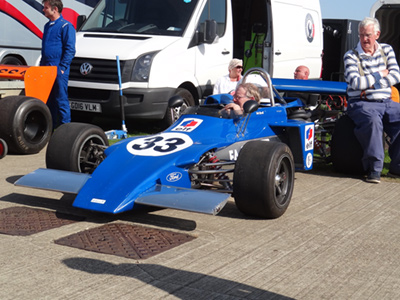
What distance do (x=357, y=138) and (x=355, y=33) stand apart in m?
13.4

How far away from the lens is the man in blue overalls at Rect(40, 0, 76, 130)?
948 cm

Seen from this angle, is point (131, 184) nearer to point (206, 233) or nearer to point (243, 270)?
point (206, 233)

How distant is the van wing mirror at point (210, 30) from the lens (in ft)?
34.8

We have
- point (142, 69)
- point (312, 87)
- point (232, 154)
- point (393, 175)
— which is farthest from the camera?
point (142, 69)

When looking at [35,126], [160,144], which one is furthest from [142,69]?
[160,144]

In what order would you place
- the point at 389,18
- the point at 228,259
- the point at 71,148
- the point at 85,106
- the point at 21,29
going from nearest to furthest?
the point at 228,259 → the point at 71,148 → the point at 85,106 → the point at 21,29 → the point at 389,18

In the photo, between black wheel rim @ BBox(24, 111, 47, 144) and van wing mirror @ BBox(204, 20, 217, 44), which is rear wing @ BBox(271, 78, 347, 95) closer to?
van wing mirror @ BBox(204, 20, 217, 44)

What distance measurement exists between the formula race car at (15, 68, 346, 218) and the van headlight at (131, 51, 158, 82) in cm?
327

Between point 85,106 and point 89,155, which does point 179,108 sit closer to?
point 85,106

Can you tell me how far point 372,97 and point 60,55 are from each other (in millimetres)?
4527

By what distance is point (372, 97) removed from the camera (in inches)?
297

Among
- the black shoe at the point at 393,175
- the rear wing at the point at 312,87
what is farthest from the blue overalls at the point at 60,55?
the black shoe at the point at 393,175

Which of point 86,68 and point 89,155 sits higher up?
point 86,68

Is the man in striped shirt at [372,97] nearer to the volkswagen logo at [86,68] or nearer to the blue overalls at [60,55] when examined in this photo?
the blue overalls at [60,55]
